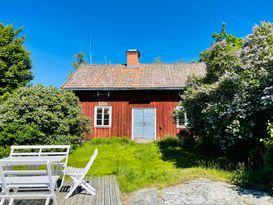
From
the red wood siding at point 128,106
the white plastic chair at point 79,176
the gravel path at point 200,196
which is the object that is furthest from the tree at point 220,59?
the red wood siding at point 128,106

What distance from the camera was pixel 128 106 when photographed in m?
17.3

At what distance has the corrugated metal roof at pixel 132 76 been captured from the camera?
56.4 feet

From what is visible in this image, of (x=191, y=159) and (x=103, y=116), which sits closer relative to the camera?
(x=191, y=159)

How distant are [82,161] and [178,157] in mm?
3855

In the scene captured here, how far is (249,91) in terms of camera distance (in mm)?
7871

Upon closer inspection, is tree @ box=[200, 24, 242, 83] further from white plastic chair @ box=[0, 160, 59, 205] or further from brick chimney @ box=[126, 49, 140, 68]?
brick chimney @ box=[126, 49, 140, 68]

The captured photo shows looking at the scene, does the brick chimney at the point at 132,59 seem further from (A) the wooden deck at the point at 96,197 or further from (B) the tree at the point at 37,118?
(A) the wooden deck at the point at 96,197

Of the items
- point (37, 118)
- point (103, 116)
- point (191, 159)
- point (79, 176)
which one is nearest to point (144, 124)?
point (103, 116)

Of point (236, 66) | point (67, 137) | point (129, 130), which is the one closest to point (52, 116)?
point (67, 137)

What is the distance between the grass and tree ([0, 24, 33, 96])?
30.4ft

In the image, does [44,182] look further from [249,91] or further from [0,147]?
[0,147]

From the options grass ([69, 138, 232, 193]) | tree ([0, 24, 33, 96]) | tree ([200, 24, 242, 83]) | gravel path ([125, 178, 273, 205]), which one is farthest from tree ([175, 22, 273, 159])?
tree ([0, 24, 33, 96])

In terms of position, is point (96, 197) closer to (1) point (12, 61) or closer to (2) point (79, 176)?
(2) point (79, 176)

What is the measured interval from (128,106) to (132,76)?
2608 millimetres
